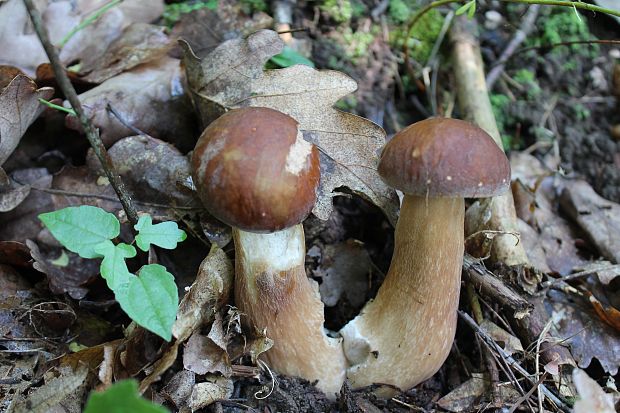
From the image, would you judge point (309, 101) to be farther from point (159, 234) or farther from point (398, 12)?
point (398, 12)

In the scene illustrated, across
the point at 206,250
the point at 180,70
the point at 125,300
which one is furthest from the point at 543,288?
the point at 180,70

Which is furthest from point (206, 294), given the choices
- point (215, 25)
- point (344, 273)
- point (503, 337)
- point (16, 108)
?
point (215, 25)

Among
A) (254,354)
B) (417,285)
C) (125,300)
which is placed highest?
(125,300)

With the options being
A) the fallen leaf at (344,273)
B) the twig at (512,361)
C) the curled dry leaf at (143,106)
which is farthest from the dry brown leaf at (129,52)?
the twig at (512,361)

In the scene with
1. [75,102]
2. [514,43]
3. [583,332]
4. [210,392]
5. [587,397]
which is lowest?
[583,332]

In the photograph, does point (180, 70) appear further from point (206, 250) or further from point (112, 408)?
point (112, 408)
